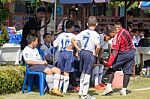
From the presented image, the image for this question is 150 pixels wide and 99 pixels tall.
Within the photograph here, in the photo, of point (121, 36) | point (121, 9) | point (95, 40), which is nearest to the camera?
point (95, 40)

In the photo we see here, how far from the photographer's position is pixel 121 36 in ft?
30.3

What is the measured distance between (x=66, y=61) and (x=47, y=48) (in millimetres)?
1204

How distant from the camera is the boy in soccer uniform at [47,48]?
1027 cm

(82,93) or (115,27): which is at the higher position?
(115,27)

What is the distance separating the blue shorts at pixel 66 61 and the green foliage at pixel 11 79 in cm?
93

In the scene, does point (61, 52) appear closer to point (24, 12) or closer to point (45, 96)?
point (45, 96)

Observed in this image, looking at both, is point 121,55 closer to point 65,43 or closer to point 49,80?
point 65,43

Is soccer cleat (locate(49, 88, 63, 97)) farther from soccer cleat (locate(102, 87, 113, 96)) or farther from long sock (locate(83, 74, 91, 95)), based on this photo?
soccer cleat (locate(102, 87, 113, 96))

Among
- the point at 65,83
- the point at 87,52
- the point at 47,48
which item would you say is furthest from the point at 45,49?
the point at 87,52

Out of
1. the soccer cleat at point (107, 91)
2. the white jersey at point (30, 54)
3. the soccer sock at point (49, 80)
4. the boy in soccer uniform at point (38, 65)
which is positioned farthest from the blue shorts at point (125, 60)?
the white jersey at point (30, 54)

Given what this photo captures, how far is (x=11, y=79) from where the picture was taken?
9.14m

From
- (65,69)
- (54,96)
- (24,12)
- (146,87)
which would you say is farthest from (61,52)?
(24,12)

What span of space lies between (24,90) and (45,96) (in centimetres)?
77

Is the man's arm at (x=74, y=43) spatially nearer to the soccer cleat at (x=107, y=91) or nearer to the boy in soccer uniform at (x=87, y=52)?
the boy in soccer uniform at (x=87, y=52)
